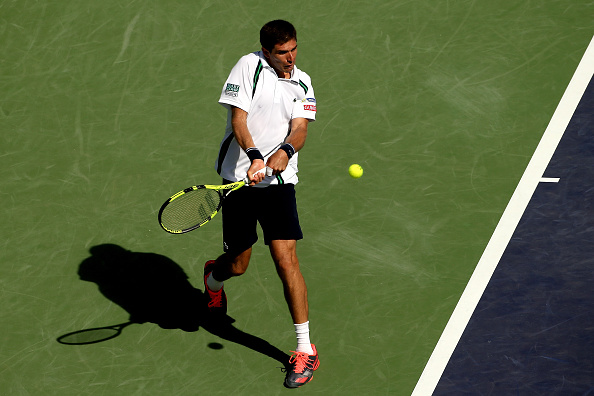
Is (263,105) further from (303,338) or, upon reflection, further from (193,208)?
(303,338)

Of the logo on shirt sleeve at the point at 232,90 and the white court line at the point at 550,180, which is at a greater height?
the logo on shirt sleeve at the point at 232,90

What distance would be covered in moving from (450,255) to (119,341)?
2950mm

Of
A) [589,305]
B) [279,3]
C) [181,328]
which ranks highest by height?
[279,3]

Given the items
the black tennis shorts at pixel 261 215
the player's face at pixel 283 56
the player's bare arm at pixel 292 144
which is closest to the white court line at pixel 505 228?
the black tennis shorts at pixel 261 215

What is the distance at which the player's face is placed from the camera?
25.2 ft

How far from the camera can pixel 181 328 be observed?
28.0 feet

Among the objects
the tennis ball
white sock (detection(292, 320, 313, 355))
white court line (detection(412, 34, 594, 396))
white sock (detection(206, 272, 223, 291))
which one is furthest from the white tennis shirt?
white court line (detection(412, 34, 594, 396))

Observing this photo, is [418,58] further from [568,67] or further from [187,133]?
[187,133]

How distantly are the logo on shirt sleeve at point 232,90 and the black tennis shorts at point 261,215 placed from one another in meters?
0.75

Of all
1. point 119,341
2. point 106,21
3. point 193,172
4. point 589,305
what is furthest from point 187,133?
point 589,305

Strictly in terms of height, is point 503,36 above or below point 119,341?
above

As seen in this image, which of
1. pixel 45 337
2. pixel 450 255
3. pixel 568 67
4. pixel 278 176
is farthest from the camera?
pixel 568 67

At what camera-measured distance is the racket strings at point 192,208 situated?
7.92 metres

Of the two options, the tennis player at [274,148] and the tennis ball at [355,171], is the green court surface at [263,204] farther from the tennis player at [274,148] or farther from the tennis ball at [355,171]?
the tennis player at [274,148]
